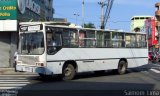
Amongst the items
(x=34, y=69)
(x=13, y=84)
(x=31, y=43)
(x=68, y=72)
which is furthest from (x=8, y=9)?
(x=13, y=84)

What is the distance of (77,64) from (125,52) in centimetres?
498

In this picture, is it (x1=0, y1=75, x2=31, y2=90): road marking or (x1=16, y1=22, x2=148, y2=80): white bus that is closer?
(x1=0, y1=75, x2=31, y2=90): road marking

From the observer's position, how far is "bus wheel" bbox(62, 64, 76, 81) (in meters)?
21.4

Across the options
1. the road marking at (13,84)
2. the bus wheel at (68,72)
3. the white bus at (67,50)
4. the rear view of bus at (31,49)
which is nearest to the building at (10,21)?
the white bus at (67,50)

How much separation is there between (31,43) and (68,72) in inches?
95.0

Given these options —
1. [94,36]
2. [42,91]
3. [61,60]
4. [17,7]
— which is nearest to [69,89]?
[42,91]

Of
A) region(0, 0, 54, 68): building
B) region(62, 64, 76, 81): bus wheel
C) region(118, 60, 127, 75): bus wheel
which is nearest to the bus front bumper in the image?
region(62, 64, 76, 81): bus wheel

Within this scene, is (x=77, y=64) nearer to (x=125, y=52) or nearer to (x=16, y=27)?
(x=125, y=52)

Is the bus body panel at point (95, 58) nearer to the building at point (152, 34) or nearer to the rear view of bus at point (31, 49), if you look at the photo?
the rear view of bus at point (31, 49)

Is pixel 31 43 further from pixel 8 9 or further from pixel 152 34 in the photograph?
pixel 152 34

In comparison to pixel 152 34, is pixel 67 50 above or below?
below

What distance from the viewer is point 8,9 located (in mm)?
30219

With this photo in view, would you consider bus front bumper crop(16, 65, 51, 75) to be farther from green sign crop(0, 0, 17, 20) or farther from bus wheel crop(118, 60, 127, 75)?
green sign crop(0, 0, 17, 20)

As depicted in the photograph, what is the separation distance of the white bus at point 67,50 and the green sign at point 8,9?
848 centimetres
